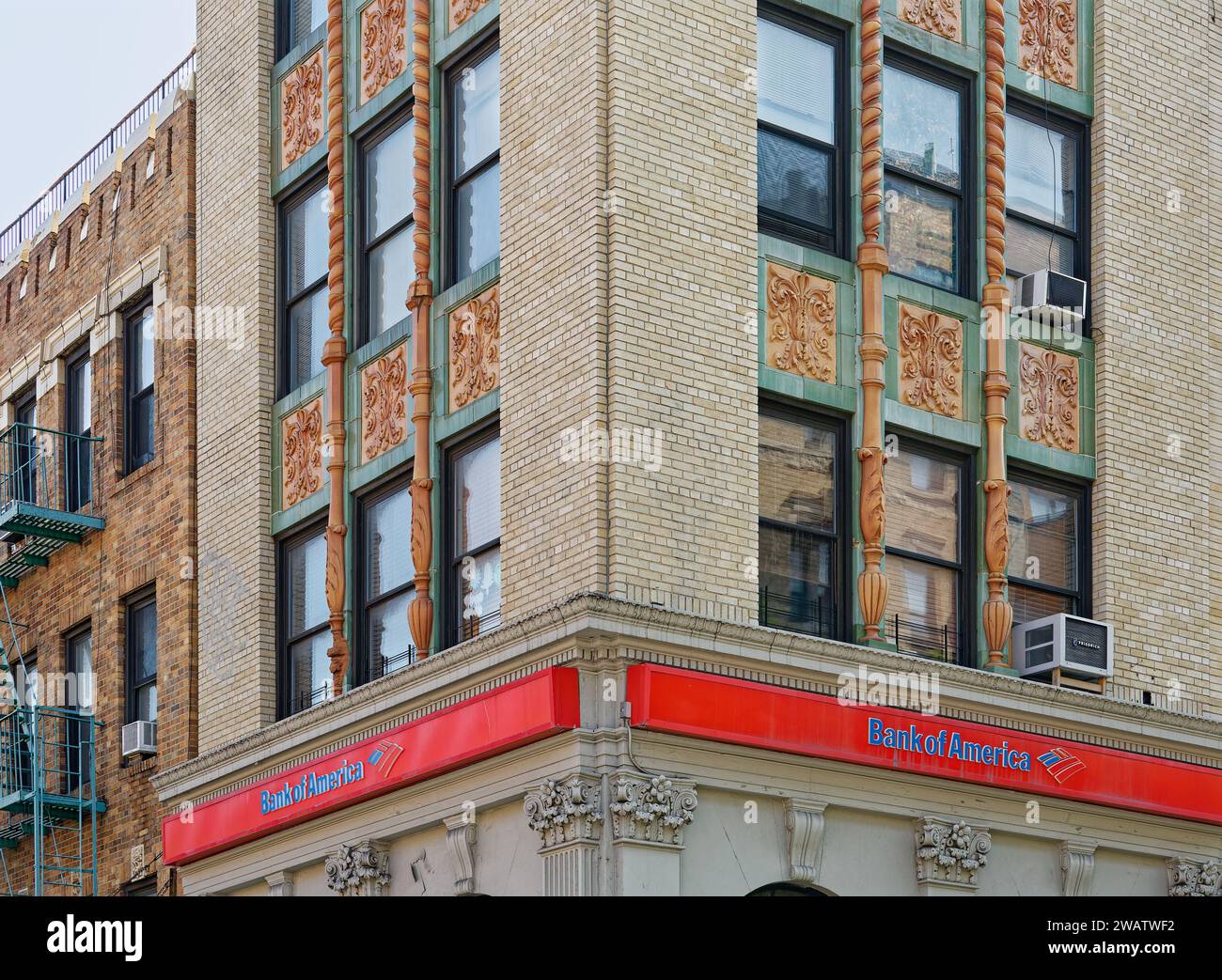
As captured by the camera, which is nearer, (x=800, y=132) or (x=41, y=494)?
(x=800, y=132)

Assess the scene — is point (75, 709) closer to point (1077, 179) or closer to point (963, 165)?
point (963, 165)

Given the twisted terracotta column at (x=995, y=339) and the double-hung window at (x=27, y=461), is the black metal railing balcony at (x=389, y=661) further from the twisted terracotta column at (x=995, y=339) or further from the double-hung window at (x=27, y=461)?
the double-hung window at (x=27, y=461)

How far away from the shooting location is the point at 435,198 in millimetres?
20875

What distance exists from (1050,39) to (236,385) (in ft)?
32.4

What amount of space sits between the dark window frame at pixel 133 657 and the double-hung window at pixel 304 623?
3.46 m

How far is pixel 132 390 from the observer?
88.7 feet

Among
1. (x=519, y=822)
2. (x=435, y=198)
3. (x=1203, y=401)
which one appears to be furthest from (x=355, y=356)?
(x=1203, y=401)

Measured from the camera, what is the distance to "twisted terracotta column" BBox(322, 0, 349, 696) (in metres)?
21.4

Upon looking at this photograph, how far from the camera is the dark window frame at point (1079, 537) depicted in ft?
68.2

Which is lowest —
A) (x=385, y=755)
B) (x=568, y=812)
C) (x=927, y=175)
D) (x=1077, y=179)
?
(x=568, y=812)

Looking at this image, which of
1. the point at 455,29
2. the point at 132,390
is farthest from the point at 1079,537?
the point at 132,390

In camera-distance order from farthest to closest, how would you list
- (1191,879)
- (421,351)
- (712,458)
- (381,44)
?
(381,44) < (1191,879) < (421,351) < (712,458)

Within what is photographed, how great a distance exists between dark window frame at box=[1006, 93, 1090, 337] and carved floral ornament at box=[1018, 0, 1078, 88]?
36 centimetres

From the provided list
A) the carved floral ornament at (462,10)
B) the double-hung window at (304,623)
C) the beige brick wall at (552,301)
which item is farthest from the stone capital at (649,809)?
the carved floral ornament at (462,10)
